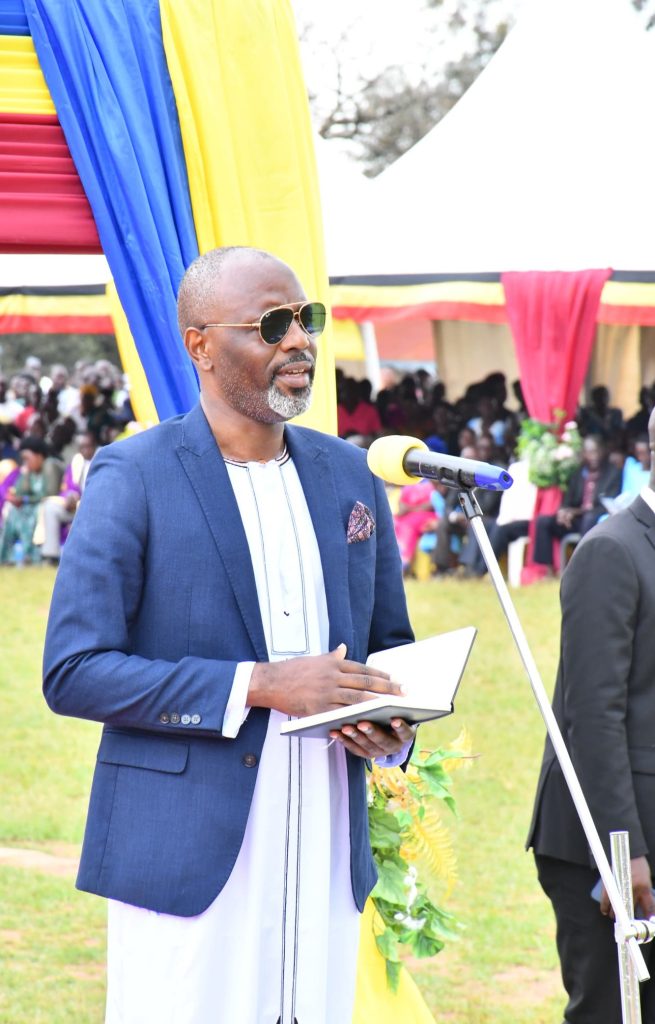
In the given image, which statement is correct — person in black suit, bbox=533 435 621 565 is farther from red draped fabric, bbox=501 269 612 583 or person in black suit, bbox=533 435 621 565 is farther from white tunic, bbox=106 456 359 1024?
white tunic, bbox=106 456 359 1024

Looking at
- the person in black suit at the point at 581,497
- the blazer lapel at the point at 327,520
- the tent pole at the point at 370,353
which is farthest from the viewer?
the tent pole at the point at 370,353

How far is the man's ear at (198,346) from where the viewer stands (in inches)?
111

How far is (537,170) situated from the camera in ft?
48.5

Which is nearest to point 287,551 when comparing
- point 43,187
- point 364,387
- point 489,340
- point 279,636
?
point 279,636

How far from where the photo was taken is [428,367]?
23031mm

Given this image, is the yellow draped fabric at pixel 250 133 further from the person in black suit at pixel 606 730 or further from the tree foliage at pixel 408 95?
the tree foliage at pixel 408 95

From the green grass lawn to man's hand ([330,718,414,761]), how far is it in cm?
266

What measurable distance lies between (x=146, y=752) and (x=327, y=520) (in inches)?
22.4

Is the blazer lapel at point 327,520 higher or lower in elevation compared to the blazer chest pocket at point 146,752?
higher

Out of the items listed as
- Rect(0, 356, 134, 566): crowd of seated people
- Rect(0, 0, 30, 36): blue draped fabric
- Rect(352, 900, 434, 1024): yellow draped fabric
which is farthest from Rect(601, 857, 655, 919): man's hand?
Rect(0, 356, 134, 566): crowd of seated people

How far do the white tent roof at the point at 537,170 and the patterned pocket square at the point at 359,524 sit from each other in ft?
34.7

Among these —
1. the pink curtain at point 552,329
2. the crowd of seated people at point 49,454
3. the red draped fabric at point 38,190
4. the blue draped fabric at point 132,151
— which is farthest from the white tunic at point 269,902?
the crowd of seated people at point 49,454

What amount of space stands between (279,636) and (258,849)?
1.30 feet

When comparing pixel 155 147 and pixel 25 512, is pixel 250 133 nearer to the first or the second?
pixel 155 147
